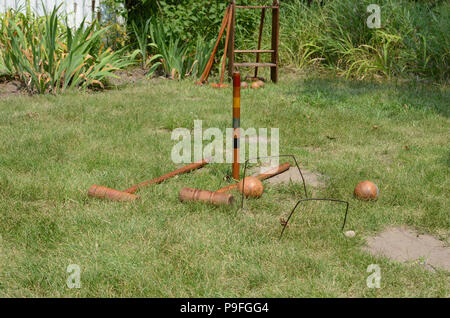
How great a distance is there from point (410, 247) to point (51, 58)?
5251 millimetres

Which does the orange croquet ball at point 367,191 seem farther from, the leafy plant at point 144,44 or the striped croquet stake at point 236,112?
the leafy plant at point 144,44

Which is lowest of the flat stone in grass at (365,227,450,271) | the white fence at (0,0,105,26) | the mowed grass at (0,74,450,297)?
the flat stone in grass at (365,227,450,271)

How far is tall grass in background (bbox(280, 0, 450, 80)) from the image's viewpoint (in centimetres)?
812

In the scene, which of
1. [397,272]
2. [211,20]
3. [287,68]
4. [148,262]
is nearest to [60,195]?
[148,262]

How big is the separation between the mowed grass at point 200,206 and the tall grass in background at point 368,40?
210 centimetres

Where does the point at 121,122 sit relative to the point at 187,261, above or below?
above

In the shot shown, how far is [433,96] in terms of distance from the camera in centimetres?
688

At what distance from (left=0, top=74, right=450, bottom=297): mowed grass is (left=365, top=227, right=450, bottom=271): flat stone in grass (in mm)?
80

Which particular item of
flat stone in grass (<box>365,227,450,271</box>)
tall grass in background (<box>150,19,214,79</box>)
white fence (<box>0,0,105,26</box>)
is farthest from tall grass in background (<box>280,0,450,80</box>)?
flat stone in grass (<box>365,227,450,271</box>)

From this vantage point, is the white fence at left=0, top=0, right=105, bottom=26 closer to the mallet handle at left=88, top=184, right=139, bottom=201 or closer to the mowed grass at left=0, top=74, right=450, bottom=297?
the mowed grass at left=0, top=74, right=450, bottom=297

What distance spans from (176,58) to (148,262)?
6.01m

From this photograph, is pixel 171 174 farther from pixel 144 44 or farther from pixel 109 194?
pixel 144 44

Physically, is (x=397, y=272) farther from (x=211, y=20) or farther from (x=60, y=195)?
(x=211, y=20)

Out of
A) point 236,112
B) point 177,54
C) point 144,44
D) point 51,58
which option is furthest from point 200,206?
point 144,44
